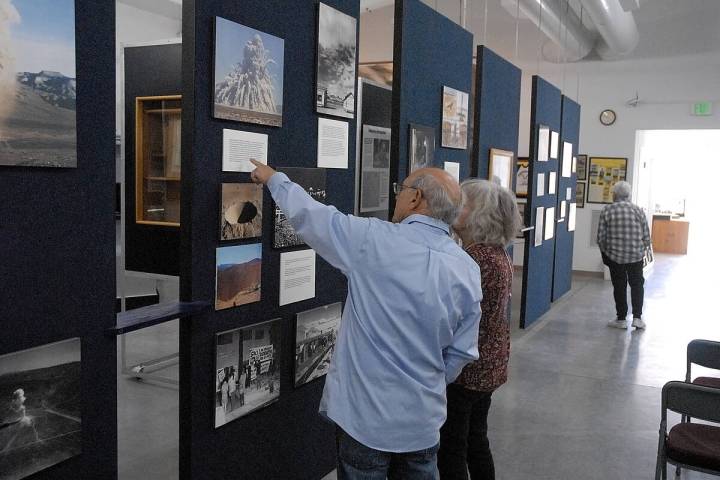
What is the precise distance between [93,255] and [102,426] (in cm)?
56

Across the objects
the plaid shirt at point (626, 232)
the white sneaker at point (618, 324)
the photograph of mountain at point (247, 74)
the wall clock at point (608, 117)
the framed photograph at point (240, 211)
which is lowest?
the white sneaker at point (618, 324)

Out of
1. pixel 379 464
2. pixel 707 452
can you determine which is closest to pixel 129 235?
pixel 379 464

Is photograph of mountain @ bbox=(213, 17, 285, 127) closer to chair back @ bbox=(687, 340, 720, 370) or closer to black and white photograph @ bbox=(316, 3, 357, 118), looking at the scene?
black and white photograph @ bbox=(316, 3, 357, 118)

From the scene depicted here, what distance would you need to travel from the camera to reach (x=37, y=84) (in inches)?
70.8

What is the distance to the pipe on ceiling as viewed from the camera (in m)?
7.61

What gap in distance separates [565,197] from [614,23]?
235cm

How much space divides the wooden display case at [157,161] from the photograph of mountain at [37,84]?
9.34 ft

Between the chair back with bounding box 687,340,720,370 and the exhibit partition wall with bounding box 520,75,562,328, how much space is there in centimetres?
355

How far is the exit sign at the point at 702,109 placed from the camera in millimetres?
10539

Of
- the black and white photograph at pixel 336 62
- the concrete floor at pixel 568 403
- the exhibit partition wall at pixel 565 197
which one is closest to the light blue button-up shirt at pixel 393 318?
the black and white photograph at pixel 336 62

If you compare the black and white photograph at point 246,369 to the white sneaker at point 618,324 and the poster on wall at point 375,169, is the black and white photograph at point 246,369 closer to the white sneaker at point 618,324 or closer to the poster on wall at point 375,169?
the poster on wall at point 375,169

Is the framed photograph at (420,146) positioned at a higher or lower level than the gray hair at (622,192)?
higher

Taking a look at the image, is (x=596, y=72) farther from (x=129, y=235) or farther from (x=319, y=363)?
(x=319, y=363)

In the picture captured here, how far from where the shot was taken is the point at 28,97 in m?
1.77
